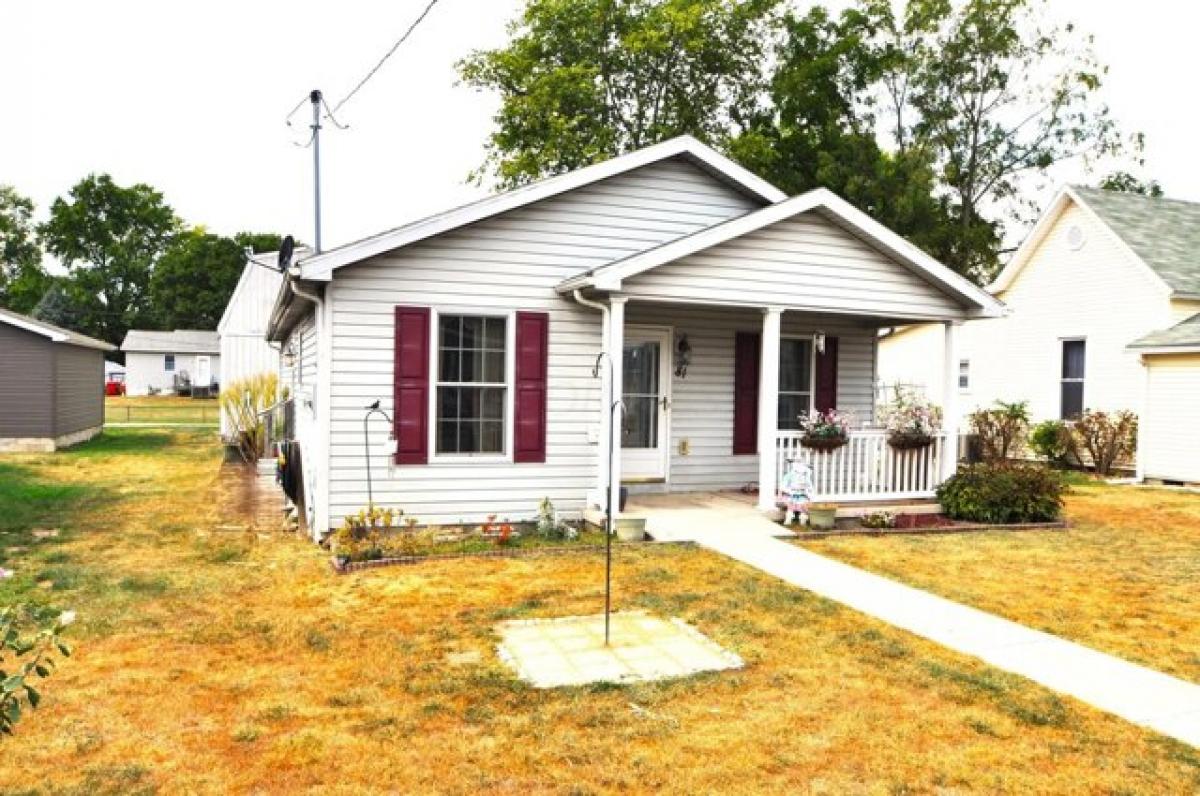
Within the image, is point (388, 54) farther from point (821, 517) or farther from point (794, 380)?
point (821, 517)

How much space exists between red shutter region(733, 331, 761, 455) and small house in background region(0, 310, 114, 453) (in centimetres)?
1502

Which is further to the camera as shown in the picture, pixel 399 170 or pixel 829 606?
pixel 399 170

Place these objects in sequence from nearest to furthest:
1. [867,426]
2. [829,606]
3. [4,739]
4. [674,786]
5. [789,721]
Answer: [674,786]
[4,739]
[789,721]
[829,606]
[867,426]

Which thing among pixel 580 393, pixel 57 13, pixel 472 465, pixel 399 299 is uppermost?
pixel 57 13

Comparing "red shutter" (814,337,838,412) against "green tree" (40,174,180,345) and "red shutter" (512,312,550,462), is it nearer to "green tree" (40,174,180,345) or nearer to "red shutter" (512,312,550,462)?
"red shutter" (512,312,550,462)

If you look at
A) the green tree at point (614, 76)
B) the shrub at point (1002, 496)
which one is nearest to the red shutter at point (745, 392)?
the shrub at point (1002, 496)

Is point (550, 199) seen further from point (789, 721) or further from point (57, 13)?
point (789, 721)

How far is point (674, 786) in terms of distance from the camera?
11.6 ft

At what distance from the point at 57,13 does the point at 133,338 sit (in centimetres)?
4421

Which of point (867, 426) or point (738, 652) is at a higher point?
point (867, 426)

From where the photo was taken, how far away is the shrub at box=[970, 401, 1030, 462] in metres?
18.2

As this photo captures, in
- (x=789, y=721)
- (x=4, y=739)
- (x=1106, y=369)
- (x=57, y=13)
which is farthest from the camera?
(x=1106, y=369)

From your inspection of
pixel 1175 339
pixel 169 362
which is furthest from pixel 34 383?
pixel 169 362

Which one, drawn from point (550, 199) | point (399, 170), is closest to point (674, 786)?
point (550, 199)
